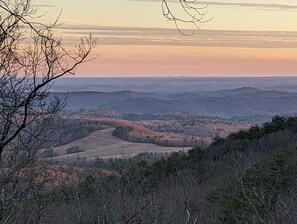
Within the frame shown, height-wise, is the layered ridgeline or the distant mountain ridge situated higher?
the layered ridgeline

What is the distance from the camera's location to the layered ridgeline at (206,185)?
9227mm

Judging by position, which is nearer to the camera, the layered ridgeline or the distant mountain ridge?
the layered ridgeline

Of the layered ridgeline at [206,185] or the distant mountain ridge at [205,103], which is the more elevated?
the layered ridgeline at [206,185]

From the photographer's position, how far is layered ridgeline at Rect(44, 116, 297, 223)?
9.23 meters

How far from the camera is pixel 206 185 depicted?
81.1 ft

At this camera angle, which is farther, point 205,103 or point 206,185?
point 205,103

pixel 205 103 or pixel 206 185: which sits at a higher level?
pixel 206 185

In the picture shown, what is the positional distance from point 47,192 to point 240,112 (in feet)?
384

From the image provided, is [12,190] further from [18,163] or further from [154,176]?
[154,176]

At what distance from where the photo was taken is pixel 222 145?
34.4m

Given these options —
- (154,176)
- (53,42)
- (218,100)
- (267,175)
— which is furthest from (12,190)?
(218,100)

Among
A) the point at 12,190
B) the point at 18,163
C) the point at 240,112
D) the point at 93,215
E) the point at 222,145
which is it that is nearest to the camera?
the point at 12,190

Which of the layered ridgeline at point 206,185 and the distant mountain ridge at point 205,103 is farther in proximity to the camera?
the distant mountain ridge at point 205,103

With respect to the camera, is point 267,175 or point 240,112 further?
point 240,112
